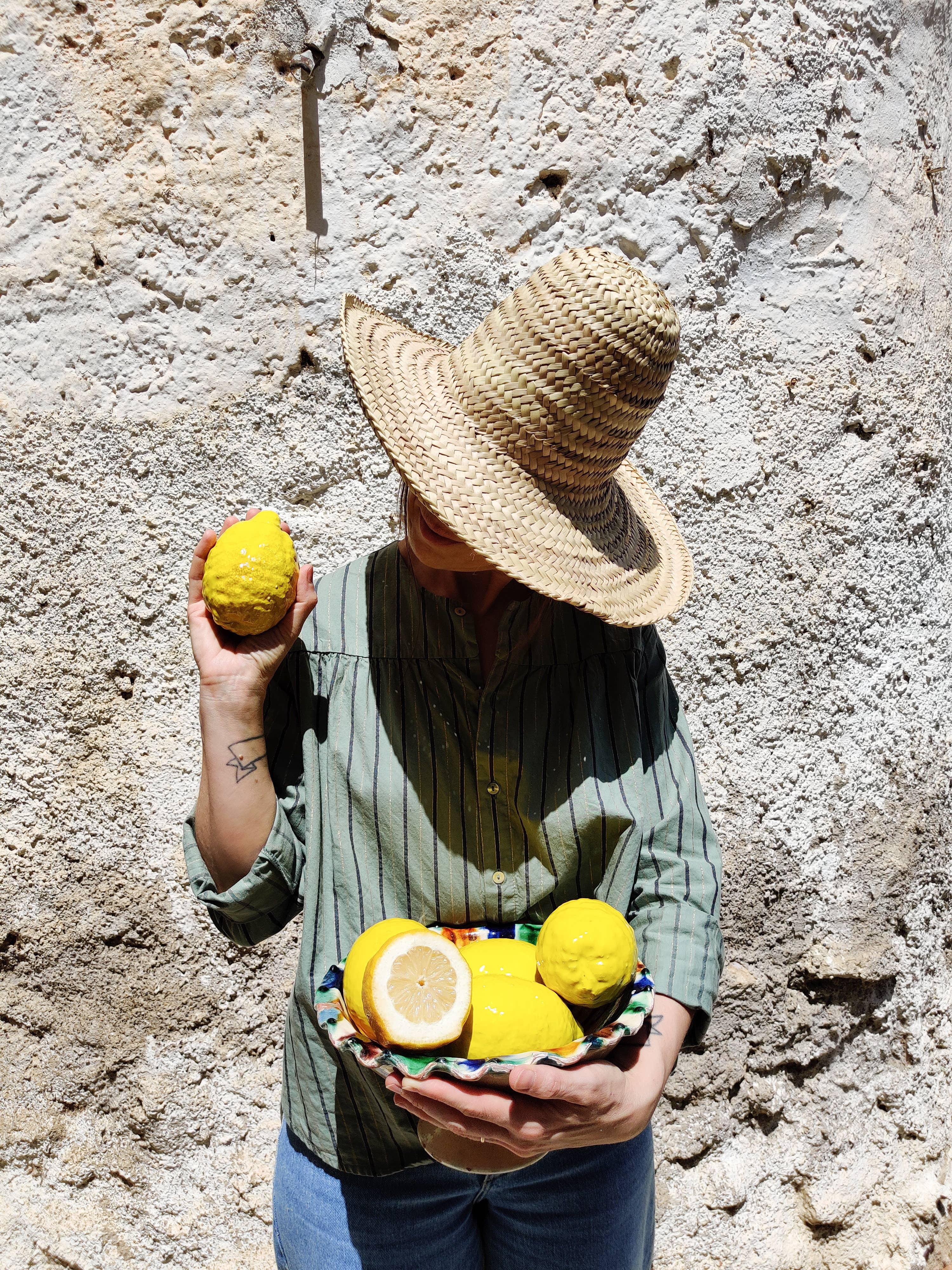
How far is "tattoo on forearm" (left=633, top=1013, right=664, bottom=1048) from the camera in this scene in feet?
3.87

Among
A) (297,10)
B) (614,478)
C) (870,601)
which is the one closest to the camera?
(614,478)

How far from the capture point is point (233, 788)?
119 centimetres

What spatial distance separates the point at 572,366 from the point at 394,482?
3.29 feet

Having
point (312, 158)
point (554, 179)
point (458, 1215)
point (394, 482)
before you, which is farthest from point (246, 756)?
point (554, 179)

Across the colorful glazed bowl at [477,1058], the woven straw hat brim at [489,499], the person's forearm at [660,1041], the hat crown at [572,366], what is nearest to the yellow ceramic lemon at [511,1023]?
the colorful glazed bowl at [477,1058]

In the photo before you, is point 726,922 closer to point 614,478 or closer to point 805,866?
point 805,866

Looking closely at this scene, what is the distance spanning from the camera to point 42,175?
181 centimetres

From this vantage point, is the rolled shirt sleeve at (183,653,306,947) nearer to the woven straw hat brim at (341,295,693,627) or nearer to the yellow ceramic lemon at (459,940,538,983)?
the yellow ceramic lemon at (459,940,538,983)

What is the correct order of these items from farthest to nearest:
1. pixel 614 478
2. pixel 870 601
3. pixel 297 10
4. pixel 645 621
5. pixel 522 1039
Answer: pixel 870 601 → pixel 297 10 → pixel 614 478 → pixel 645 621 → pixel 522 1039

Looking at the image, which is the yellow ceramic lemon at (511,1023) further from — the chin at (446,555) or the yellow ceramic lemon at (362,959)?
the chin at (446,555)

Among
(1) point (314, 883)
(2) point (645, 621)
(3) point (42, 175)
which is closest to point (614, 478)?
(2) point (645, 621)

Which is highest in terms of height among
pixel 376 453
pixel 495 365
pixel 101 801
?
pixel 495 365

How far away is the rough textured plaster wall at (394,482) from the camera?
1.85 meters

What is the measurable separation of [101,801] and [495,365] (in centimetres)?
143
